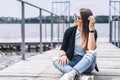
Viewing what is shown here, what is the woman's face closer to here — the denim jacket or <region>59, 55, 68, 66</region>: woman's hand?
the denim jacket

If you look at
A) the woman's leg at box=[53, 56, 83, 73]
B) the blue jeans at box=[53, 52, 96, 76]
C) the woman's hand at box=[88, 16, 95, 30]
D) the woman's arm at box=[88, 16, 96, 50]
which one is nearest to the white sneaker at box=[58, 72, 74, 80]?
the blue jeans at box=[53, 52, 96, 76]

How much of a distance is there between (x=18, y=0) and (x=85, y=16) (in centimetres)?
196

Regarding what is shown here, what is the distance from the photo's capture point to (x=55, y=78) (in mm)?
4805

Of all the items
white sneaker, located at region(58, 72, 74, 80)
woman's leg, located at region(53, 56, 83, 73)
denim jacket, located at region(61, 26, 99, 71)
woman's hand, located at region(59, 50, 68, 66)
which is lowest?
white sneaker, located at region(58, 72, 74, 80)

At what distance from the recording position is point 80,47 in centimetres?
468

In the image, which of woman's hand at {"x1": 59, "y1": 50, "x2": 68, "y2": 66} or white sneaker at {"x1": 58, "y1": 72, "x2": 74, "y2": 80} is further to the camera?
woman's hand at {"x1": 59, "y1": 50, "x2": 68, "y2": 66}

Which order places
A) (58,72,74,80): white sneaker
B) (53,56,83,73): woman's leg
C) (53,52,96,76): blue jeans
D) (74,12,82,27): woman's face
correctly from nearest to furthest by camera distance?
1. (58,72,74,80): white sneaker
2. (53,52,96,76): blue jeans
3. (53,56,83,73): woman's leg
4. (74,12,82,27): woman's face

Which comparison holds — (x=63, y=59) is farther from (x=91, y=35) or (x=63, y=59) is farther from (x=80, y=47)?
(x=91, y=35)

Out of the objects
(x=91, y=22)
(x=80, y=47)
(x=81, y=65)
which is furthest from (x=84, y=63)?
(x=91, y=22)

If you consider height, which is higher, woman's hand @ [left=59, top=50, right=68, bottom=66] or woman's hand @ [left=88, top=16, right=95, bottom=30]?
woman's hand @ [left=88, top=16, right=95, bottom=30]

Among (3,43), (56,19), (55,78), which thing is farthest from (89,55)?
(3,43)

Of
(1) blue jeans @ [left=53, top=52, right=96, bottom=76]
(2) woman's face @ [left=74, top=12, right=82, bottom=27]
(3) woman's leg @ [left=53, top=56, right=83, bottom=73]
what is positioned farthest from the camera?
(2) woman's face @ [left=74, top=12, right=82, bottom=27]

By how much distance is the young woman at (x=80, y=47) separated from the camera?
441 cm

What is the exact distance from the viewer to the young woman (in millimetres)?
4414
